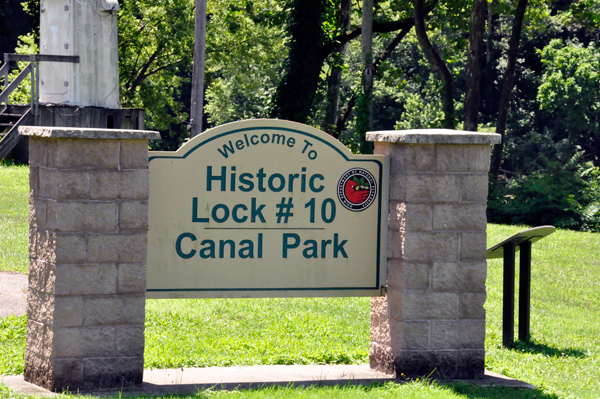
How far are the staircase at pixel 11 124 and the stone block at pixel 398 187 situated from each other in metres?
16.2

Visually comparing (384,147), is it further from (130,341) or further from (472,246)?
(130,341)

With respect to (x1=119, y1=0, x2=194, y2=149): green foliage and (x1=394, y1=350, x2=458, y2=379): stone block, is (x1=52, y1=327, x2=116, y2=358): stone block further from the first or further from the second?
(x1=119, y1=0, x2=194, y2=149): green foliage

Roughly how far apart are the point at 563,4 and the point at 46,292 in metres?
46.0

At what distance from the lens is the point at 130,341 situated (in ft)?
16.7

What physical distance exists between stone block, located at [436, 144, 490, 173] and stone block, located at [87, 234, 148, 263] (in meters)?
2.16

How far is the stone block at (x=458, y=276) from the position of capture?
5.48 m

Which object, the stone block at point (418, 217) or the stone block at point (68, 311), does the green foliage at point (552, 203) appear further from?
the stone block at point (68, 311)

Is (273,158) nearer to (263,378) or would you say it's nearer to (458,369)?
(263,378)

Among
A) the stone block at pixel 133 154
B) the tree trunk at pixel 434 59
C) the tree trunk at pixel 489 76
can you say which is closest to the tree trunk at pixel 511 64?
the tree trunk at pixel 434 59

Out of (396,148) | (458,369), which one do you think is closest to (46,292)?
(396,148)

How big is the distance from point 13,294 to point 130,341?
3937 millimetres

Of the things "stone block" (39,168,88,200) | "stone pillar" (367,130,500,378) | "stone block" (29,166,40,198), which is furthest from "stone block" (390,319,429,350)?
"stone block" (29,166,40,198)

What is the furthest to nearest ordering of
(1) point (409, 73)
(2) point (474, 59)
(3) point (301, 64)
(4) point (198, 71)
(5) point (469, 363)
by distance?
(1) point (409, 73), (2) point (474, 59), (3) point (301, 64), (4) point (198, 71), (5) point (469, 363)

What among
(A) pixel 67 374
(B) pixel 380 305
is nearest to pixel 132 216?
(A) pixel 67 374
